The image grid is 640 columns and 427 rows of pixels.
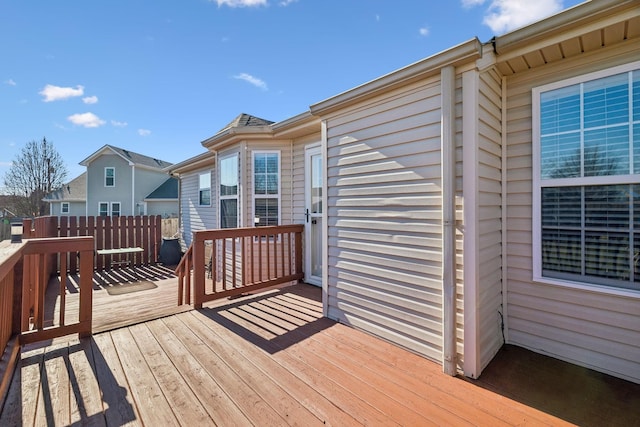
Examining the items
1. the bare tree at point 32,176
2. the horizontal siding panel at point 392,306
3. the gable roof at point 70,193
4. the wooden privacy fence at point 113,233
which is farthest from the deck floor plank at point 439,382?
the bare tree at point 32,176

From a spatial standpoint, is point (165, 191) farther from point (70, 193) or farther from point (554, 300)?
point (554, 300)

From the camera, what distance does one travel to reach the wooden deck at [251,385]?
160 centimetres

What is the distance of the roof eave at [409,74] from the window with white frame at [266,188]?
2030mm

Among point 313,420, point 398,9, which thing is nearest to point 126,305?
point 313,420

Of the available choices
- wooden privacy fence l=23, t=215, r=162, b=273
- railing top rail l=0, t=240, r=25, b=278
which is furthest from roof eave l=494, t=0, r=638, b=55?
wooden privacy fence l=23, t=215, r=162, b=273

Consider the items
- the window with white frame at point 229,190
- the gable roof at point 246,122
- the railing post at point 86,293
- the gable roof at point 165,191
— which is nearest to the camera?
the railing post at point 86,293

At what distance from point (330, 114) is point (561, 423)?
3196 mm

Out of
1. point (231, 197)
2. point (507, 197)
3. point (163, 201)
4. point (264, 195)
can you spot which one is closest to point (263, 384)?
point (507, 197)

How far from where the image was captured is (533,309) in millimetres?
2404

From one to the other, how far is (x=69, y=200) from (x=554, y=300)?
2480 centimetres

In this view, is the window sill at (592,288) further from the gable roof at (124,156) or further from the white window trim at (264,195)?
the gable roof at (124,156)

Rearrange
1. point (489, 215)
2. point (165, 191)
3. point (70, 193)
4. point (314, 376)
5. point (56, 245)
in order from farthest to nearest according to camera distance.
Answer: point (70, 193), point (165, 191), point (56, 245), point (489, 215), point (314, 376)

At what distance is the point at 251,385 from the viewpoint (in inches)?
75.3

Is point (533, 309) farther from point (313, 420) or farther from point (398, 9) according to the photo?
point (398, 9)
